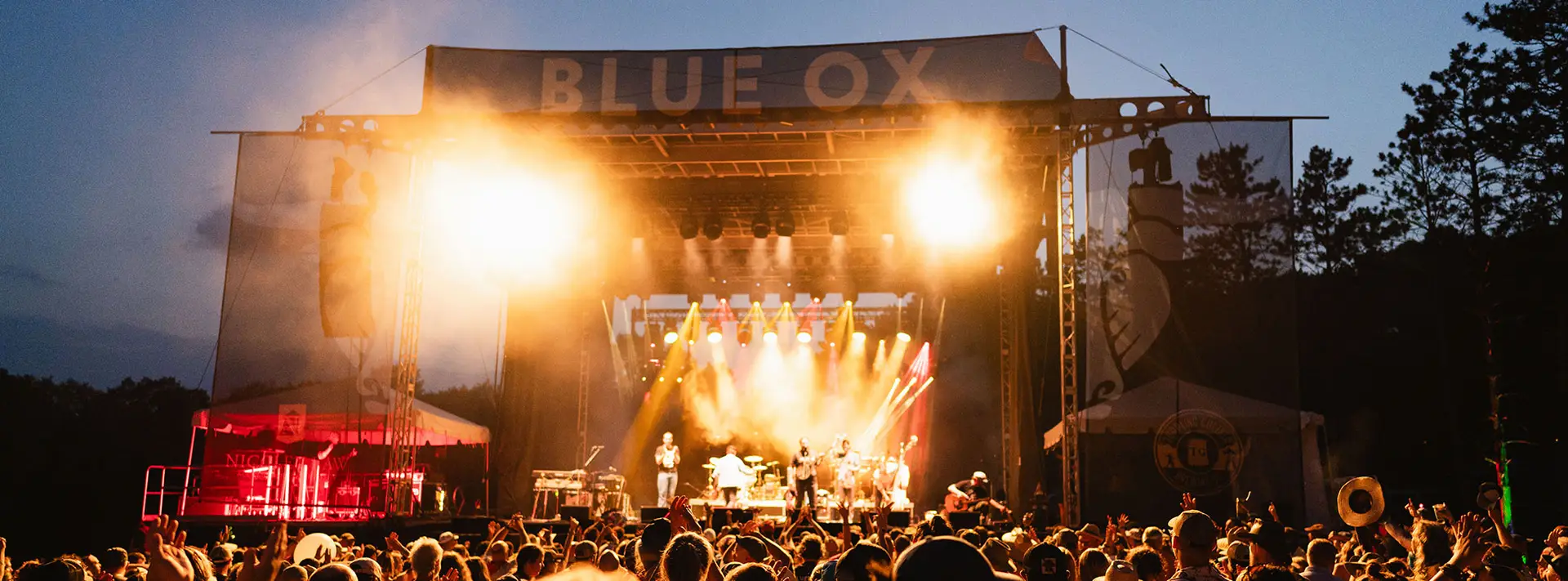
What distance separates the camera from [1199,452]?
1426cm

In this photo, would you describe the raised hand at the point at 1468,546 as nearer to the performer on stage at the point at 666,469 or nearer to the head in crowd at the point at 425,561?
the head in crowd at the point at 425,561

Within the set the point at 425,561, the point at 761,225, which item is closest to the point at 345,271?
the point at 761,225

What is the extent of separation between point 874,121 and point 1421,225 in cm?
1721

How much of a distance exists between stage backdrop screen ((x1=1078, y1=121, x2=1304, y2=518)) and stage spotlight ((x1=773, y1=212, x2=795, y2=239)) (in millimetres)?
5027

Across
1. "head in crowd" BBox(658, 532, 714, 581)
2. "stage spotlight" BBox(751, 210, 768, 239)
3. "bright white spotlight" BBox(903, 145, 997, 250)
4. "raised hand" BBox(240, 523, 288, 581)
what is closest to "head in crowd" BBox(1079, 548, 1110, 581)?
"head in crowd" BBox(658, 532, 714, 581)

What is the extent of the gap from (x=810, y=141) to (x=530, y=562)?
11.8 metres

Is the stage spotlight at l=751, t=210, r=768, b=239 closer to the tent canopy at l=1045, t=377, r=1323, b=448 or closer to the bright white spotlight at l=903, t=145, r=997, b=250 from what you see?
the bright white spotlight at l=903, t=145, r=997, b=250

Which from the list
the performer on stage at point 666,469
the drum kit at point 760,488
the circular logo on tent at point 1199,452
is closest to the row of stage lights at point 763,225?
the performer on stage at point 666,469

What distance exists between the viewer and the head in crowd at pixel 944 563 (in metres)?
1.87

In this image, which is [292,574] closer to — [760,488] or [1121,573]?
[1121,573]

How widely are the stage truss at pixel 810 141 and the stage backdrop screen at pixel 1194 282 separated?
392mm

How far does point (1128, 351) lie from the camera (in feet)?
48.8

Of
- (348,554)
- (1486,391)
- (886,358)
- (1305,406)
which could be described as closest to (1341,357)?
(1305,406)

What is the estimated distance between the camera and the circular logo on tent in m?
Result: 14.1
